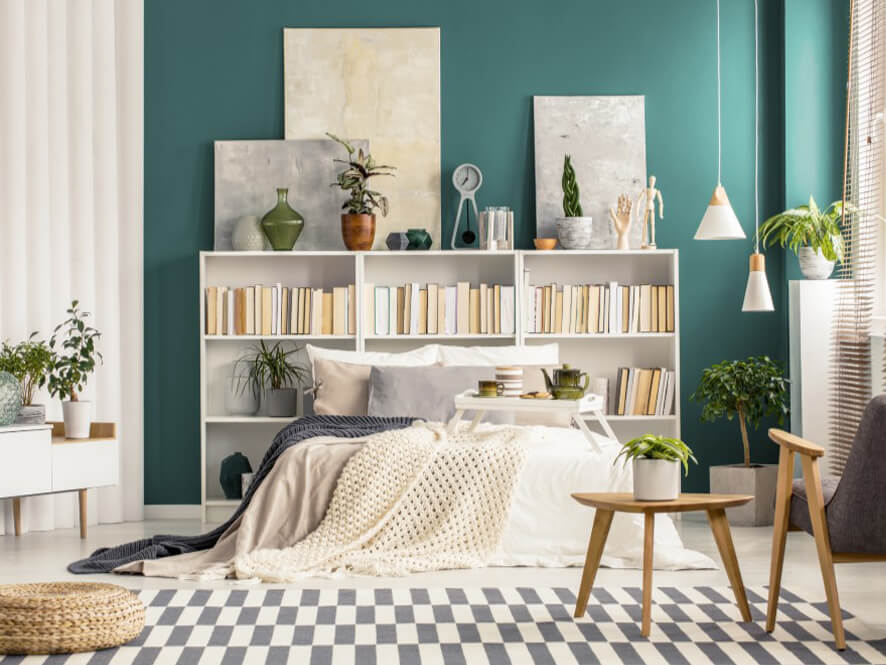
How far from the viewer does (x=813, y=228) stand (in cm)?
590

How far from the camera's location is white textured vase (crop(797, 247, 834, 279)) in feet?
19.3

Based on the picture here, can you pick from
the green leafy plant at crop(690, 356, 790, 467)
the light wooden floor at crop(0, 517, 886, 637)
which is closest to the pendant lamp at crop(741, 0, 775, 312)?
the green leafy plant at crop(690, 356, 790, 467)

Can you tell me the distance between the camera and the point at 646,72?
6.42 meters

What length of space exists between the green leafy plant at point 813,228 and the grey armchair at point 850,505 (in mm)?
2663

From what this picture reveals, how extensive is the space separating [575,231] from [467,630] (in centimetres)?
309

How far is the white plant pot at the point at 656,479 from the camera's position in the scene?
11.6 feet

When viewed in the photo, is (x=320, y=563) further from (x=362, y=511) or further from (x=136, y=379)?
(x=136, y=379)

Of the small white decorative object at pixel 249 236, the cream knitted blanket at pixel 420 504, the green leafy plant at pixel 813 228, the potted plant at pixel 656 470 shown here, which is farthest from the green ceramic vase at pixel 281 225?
the potted plant at pixel 656 470

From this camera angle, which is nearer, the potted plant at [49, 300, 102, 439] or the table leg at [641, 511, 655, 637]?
the table leg at [641, 511, 655, 637]

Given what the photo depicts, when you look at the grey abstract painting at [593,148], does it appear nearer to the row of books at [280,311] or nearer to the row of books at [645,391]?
the row of books at [645,391]

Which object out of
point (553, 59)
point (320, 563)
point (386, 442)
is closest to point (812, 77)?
point (553, 59)

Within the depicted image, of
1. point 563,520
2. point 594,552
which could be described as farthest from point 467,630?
point 563,520

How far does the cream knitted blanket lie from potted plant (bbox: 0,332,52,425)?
5.52ft

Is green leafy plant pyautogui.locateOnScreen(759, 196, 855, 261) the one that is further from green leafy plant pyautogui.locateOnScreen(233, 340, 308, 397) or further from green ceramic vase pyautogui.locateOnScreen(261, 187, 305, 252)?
green leafy plant pyautogui.locateOnScreen(233, 340, 308, 397)
